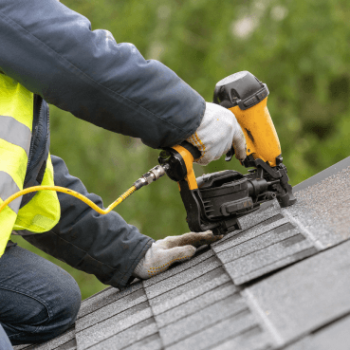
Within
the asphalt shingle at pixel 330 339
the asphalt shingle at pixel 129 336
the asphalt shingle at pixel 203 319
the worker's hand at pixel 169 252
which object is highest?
the asphalt shingle at pixel 330 339

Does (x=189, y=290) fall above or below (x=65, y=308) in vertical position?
above

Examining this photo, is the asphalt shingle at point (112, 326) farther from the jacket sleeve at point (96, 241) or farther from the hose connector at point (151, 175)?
the hose connector at point (151, 175)

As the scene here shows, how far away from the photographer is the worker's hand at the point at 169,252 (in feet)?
6.45

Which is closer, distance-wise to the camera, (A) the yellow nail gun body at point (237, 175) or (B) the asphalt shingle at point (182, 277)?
(B) the asphalt shingle at point (182, 277)

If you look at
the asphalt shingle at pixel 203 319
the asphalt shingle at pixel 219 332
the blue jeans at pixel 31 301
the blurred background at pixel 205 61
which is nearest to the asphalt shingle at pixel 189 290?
the asphalt shingle at pixel 203 319

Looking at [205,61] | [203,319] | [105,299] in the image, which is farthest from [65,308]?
[205,61]

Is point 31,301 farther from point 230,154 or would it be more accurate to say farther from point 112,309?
point 230,154

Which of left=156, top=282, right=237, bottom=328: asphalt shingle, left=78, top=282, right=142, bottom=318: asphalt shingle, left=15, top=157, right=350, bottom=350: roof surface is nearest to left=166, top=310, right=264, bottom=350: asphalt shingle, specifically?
left=15, top=157, right=350, bottom=350: roof surface

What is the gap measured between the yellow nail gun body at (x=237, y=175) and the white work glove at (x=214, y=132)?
0.05m

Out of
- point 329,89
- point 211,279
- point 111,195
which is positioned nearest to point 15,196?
point 211,279

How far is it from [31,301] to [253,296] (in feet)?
3.57

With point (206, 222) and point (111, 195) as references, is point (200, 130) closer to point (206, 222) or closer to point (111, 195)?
point (206, 222)

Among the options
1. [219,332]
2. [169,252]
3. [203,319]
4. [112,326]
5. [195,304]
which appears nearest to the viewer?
[219,332]

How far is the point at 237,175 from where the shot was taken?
2.01 metres
